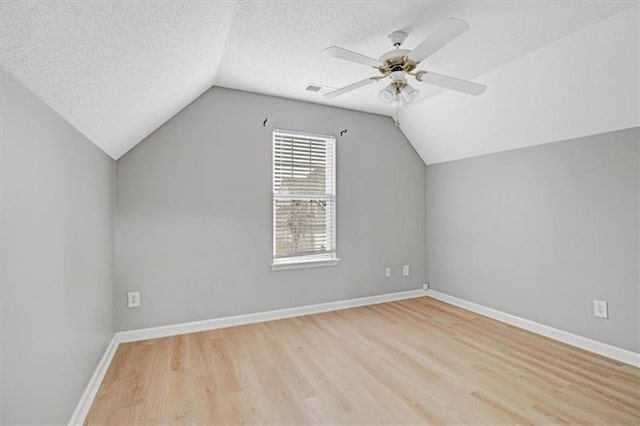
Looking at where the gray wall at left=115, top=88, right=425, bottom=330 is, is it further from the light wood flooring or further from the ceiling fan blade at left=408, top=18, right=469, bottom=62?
the ceiling fan blade at left=408, top=18, right=469, bottom=62

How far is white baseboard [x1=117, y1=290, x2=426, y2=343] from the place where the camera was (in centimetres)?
297

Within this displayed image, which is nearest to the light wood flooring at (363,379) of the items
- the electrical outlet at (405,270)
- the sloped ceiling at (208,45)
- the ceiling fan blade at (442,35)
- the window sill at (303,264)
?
the window sill at (303,264)

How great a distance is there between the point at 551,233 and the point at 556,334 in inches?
36.8

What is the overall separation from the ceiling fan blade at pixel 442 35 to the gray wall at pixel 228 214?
196 centimetres

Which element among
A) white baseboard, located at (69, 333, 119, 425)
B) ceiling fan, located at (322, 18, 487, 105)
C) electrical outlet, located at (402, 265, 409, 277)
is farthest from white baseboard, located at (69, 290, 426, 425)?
ceiling fan, located at (322, 18, 487, 105)

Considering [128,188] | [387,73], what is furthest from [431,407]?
[128,188]

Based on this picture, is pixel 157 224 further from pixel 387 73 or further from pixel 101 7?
pixel 387 73

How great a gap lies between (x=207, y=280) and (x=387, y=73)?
2.49 m

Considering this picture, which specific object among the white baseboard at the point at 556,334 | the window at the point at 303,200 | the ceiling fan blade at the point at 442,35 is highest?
the ceiling fan blade at the point at 442,35

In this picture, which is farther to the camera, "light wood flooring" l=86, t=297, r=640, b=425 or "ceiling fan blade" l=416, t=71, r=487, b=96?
"ceiling fan blade" l=416, t=71, r=487, b=96

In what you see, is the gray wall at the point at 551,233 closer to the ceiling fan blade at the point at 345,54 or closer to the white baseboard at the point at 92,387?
the ceiling fan blade at the point at 345,54

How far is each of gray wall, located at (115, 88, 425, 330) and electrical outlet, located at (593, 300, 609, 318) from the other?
6.79 ft

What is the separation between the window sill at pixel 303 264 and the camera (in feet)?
11.5

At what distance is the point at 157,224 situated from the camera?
9.95 feet
